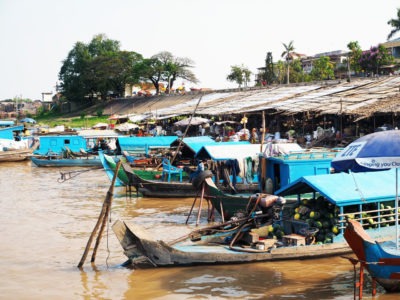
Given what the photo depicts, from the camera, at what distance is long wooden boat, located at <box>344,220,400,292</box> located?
23.6 ft

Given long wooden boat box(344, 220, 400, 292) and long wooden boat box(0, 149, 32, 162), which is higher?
long wooden boat box(0, 149, 32, 162)

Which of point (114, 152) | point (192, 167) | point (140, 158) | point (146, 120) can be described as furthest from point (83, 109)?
point (192, 167)

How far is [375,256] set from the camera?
723 cm

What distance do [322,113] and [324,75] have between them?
1998 cm

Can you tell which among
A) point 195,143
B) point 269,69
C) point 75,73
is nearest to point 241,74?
point 269,69

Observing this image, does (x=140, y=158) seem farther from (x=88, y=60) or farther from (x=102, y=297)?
(x=88, y=60)

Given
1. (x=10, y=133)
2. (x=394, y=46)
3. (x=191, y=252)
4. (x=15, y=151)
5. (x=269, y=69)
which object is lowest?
(x=191, y=252)

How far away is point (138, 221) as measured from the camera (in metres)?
14.2

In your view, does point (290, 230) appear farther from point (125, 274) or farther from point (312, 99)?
point (312, 99)

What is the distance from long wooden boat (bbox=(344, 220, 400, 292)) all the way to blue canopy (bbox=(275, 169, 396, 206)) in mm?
1541

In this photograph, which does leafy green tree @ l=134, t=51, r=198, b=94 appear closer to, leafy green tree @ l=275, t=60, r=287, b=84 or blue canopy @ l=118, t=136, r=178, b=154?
leafy green tree @ l=275, t=60, r=287, b=84

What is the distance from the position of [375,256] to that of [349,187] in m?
2.24

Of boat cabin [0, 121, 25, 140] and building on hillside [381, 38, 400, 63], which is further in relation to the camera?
building on hillside [381, 38, 400, 63]

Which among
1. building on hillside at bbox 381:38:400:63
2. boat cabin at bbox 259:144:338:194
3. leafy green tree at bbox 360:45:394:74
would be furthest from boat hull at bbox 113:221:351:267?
building on hillside at bbox 381:38:400:63
